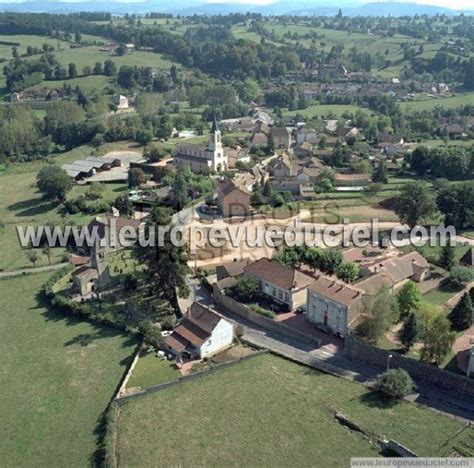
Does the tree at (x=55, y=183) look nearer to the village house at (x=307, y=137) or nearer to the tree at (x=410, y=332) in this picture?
the village house at (x=307, y=137)

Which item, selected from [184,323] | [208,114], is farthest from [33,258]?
[208,114]

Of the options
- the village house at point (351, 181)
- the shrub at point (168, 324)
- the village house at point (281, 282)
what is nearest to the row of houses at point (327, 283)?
the village house at point (281, 282)

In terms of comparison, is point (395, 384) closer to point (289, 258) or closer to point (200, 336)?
point (200, 336)

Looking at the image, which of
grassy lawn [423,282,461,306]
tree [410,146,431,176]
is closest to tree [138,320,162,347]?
grassy lawn [423,282,461,306]

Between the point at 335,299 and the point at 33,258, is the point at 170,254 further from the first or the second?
the point at 33,258

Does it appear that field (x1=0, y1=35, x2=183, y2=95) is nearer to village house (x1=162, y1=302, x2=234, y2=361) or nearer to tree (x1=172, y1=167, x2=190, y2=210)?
tree (x1=172, y1=167, x2=190, y2=210)
